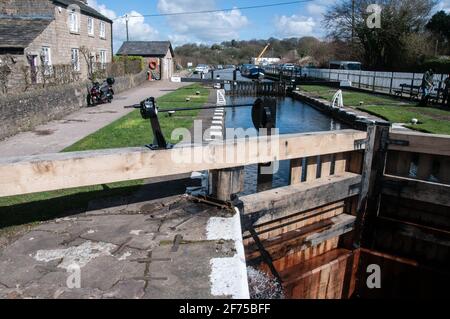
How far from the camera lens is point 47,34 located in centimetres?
2314

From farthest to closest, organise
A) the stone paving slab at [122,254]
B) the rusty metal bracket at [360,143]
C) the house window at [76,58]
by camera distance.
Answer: the house window at [76,58]
the rusty metal bracket at [360,143]
the stone paving slab at [122,254]

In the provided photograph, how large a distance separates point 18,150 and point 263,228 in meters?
6.61

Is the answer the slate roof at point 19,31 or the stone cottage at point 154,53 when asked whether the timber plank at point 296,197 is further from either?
the stone cottage at point 154,53

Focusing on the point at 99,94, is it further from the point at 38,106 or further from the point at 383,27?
the point at 383,27

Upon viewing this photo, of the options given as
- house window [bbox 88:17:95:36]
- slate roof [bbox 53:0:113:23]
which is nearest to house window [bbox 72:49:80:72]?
slate roof [bbox 53:0:113:23]

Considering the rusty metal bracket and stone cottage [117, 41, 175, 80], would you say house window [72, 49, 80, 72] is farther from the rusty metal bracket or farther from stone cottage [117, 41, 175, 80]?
the rusty metal bracket

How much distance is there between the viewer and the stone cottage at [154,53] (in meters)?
43.4

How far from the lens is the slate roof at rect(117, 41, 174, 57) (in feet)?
146

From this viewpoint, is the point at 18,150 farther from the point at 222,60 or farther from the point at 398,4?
the point at 222,60

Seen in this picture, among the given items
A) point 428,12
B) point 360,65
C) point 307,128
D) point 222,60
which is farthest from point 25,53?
point 222,60

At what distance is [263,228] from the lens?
15.9 feet

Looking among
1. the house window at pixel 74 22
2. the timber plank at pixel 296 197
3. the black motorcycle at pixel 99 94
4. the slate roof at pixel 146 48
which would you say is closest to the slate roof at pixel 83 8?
the house window at pixel 74 22

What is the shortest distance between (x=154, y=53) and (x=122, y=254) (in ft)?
144

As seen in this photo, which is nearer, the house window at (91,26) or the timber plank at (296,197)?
the timber plank at (296,197)
